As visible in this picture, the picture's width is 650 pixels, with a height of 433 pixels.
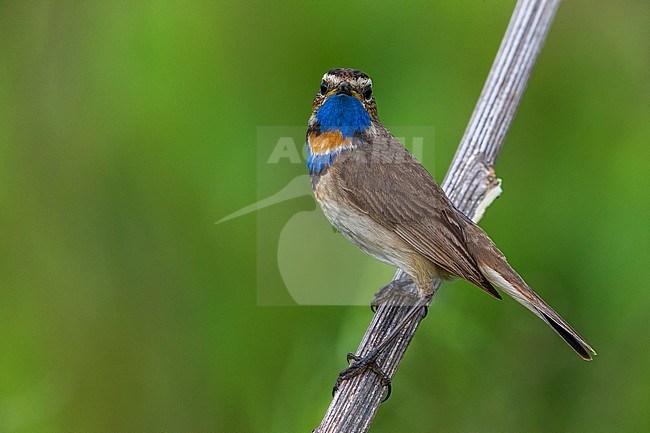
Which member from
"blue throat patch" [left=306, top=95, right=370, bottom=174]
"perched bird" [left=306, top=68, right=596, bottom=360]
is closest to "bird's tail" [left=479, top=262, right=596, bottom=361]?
"perched bird" [left=306, top=68, right=596, bottom=360]

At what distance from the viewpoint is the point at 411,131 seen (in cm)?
468

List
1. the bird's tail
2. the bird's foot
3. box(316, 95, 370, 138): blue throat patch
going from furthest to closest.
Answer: box(316, 95, 370, 138): blue throat patch
the bird's foot
the bird's tail

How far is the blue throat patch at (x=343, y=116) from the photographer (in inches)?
155

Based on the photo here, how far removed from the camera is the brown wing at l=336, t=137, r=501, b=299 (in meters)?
4.00

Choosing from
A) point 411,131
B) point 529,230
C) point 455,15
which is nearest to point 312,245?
point 411,131

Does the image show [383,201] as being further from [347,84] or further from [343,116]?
[347,84]

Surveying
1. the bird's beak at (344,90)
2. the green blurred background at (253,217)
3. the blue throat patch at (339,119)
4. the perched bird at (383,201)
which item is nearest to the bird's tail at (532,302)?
the perched bird at (383,201)

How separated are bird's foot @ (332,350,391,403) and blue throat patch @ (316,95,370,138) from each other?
0.88m

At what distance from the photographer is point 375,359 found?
153 inches

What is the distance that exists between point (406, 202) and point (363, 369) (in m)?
0.70

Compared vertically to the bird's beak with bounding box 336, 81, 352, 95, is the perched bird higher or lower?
lower

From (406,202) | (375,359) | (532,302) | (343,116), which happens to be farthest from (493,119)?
(375,359)

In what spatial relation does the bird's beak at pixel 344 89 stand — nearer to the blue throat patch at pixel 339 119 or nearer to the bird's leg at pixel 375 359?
the blue throat patch at pixel 339 119

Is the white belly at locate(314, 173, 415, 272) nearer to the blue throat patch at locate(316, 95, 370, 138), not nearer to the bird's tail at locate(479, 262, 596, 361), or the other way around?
the blue throat patch at locate(316, 95, 370, 138)
